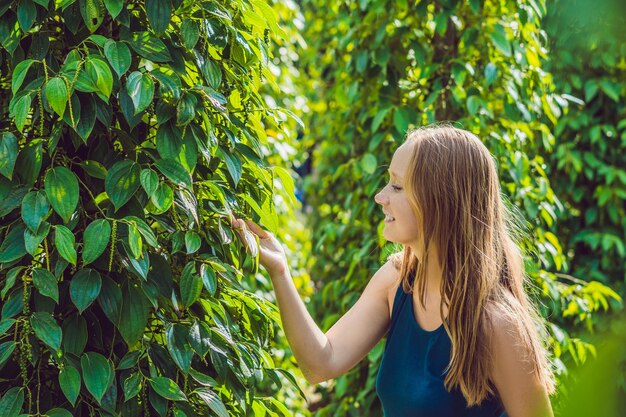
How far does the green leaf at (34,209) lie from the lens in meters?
1.25

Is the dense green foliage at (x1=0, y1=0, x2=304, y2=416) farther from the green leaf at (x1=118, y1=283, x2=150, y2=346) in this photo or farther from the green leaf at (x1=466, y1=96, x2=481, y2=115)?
the green leaf at (x1=466, y1=96, x2=481, y2=115)

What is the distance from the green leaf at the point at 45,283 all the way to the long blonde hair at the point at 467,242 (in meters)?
0.70

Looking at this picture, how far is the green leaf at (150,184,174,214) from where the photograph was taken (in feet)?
4.33

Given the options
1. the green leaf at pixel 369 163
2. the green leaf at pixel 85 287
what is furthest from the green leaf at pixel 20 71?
the green leaf at pixel 369 163

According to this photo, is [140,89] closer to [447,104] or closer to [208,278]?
[208,278]

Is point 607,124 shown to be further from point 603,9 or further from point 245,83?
point 603,9

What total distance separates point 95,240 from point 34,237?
90 mm

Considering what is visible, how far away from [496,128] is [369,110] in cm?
45

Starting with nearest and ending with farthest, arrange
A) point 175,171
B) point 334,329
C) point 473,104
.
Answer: point 175,171
point 334,329
point 473,104

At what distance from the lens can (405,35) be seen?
2.76 metres

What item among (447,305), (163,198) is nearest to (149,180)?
(163,198)

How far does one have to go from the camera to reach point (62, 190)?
129cm

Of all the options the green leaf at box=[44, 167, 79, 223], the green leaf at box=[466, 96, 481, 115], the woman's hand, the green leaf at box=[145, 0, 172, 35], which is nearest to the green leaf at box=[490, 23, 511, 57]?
the green leaf at box=[466, 96, 481, 115]

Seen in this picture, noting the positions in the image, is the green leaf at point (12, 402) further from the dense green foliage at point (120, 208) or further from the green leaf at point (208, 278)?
the green leaf at point (208, 278)
